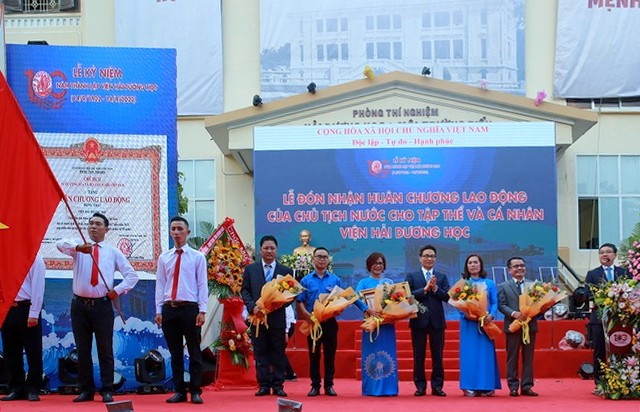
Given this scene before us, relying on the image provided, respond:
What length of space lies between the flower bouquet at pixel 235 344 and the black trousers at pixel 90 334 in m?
2.08

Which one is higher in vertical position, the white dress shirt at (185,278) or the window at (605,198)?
the window at (605,198)

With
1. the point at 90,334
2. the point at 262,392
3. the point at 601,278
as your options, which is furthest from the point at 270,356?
the point at 601,278

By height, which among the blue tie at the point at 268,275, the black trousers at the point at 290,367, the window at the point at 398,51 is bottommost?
the black trousers at the point at 290,367

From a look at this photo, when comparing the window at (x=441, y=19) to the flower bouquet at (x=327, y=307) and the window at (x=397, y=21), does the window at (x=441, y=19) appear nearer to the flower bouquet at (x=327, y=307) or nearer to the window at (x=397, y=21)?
the window at (x=397, y=21)

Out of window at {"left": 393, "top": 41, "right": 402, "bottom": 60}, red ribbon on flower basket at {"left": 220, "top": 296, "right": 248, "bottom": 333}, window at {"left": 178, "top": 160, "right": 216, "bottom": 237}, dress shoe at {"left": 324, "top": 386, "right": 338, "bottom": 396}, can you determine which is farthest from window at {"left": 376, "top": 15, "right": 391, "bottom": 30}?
dress shoe at {"left": 324, "top": 386, "right": 338, "bottom": 396}

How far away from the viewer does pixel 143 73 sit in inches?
444

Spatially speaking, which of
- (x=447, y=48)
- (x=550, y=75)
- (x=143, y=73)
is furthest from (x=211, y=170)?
(x=143, y=73)

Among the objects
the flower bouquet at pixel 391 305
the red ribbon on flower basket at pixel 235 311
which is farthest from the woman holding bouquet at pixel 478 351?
the red ribbon on flower basket at pixel 235 311

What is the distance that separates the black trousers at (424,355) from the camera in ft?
37.3

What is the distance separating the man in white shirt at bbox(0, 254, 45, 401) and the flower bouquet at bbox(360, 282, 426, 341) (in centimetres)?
299

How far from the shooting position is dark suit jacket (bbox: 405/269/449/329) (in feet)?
37.7

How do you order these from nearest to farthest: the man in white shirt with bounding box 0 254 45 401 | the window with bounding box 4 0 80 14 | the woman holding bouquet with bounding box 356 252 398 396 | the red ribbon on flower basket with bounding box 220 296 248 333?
the man in white shirt with bounding box 0 254 45 401, the woman holding bouquet with bounding box 356 252 398 396, the red ribbon on flower basket with bounding box 220 296 248 333, the window with bounding box 4 0 80 14

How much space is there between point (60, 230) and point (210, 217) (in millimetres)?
10897

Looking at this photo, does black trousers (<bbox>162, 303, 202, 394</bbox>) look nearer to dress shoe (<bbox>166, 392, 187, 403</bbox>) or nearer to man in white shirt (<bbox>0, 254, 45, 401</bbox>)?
dress shoe (<bbox>166, 392, 187, 403</bbox>)
